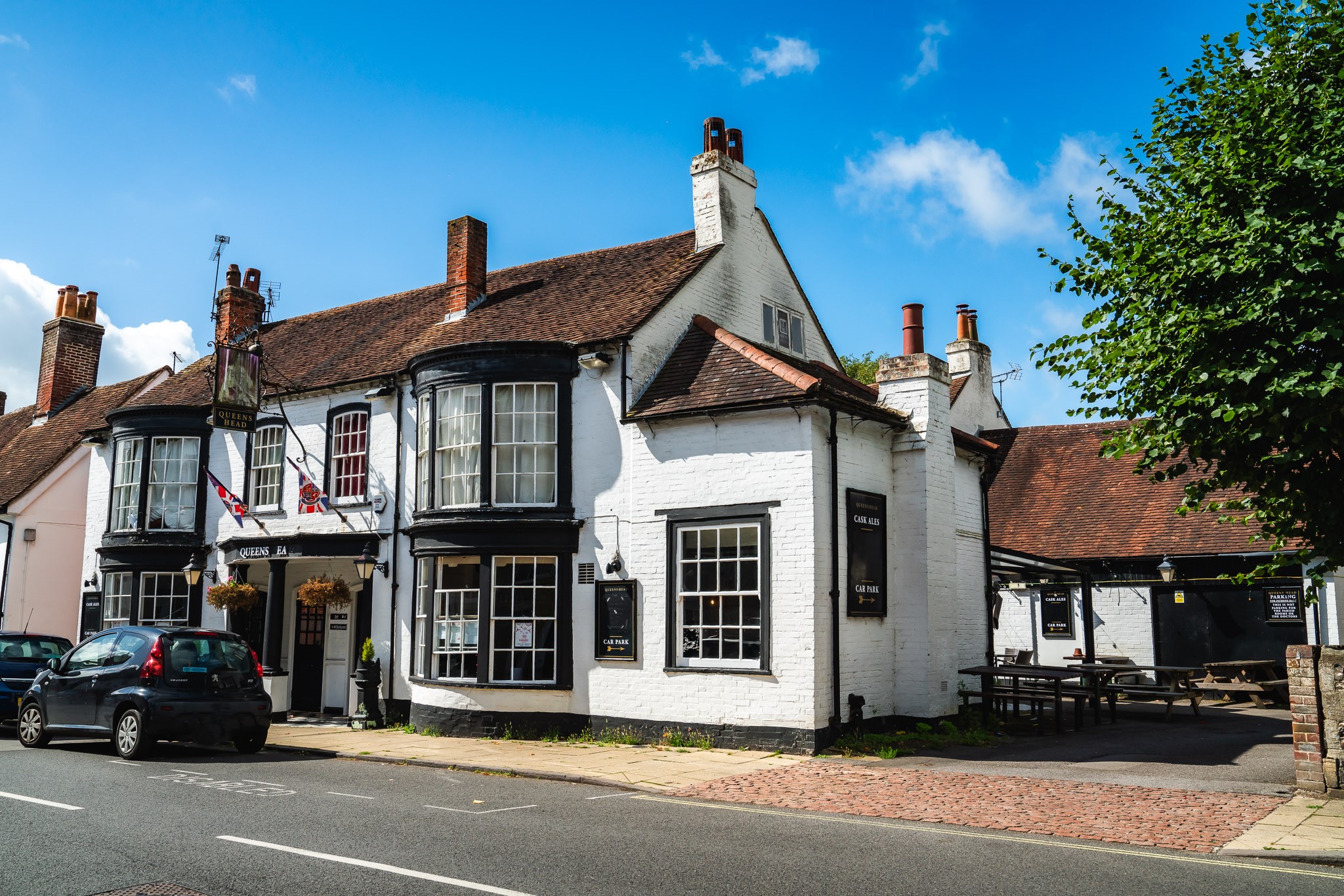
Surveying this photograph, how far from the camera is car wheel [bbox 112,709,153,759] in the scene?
13258 millimetres

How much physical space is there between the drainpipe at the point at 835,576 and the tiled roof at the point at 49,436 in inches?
721

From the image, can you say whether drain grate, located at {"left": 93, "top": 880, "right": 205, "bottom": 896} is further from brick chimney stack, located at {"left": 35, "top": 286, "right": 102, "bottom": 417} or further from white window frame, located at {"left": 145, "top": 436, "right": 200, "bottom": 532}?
brick chimney stack, located at {"left": 35, "top": 286, "right": 102, "bottom": 417}

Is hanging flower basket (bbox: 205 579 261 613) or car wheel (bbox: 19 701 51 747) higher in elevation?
hanging flower basket (bbox: 205 579 261 613)

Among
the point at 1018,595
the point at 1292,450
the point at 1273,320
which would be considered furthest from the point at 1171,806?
the point at 1018,595

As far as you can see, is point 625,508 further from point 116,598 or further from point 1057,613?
point 1057,613

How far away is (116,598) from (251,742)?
10.1 m

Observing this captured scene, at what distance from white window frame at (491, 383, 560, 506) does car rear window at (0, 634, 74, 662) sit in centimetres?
797

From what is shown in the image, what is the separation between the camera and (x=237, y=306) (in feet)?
84.8

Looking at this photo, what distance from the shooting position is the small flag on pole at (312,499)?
1922 centimetres

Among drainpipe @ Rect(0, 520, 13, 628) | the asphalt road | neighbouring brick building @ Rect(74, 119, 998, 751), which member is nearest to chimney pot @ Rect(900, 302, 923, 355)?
neighbouring brick building @ Rect(74, 119, 998, 751)

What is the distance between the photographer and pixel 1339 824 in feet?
29.3

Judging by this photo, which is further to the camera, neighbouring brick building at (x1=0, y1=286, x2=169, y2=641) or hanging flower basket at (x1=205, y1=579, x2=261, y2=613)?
neighbouring brick building at (x1=0, y1=286, x2=169, y2=641)

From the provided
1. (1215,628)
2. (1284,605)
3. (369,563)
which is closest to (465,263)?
(369,563)

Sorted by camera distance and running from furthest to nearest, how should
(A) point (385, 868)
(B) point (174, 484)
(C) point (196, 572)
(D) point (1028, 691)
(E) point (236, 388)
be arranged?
(B) point (174, 484)
(C) point (196, 572)
(E) point (236, 388)
(D) point (1028, 691)
(A) point (385, 868)
